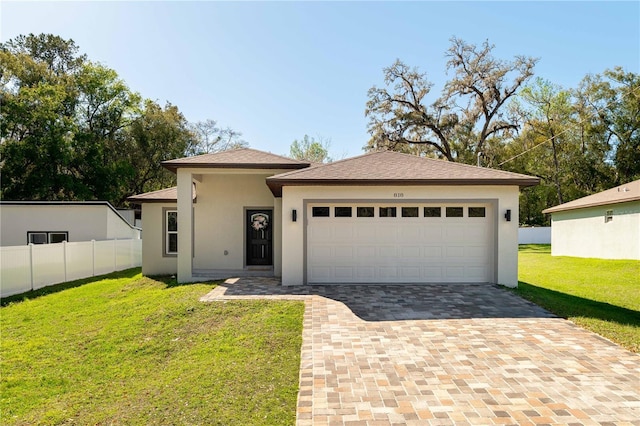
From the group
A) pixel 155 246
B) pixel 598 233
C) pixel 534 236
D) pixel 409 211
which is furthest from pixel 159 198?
pixel 534 236

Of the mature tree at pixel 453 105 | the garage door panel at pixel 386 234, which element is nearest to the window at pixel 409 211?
the garage door panel at pixel 386 234

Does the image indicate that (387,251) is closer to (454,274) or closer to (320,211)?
(454,274)

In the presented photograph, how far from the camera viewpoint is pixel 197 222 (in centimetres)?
1237

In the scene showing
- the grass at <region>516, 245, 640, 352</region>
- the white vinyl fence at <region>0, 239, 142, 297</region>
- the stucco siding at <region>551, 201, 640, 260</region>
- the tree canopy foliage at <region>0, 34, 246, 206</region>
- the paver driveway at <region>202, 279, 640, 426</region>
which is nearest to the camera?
the paver driveway at <region>202, 279, 640, 426</region>

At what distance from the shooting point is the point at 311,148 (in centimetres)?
3916

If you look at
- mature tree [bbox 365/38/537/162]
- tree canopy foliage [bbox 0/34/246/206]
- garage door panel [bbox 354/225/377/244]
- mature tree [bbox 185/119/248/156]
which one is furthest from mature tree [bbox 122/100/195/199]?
garage door panel [bbox 354/225/377/244]

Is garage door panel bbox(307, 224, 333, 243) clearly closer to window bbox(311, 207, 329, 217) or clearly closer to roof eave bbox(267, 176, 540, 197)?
window bbox(311, 207, 329, 217)

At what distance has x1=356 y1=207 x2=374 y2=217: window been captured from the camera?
9.92 metres

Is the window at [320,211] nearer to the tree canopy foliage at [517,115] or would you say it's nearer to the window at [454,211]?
the window at [454,211]

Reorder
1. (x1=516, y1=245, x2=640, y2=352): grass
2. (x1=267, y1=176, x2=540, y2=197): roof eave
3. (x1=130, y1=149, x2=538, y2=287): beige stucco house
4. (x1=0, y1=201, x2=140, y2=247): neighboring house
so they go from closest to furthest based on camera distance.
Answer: (x1=516, y1=245, x2=640, y2=352): grass, (x1=267, y1=176, x2=540, y2=197): roof eave, (x1=130, y1=149, x2=538, y2=287): beige stucco house, (x1=0, y1=201, x2=140, y2=247): neighboring house

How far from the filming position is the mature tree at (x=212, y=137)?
3410 centimetres

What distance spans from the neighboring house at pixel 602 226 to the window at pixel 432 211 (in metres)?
10.2

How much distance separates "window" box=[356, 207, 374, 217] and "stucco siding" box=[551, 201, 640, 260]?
12183 millimetres

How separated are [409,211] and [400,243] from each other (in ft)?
2.92
